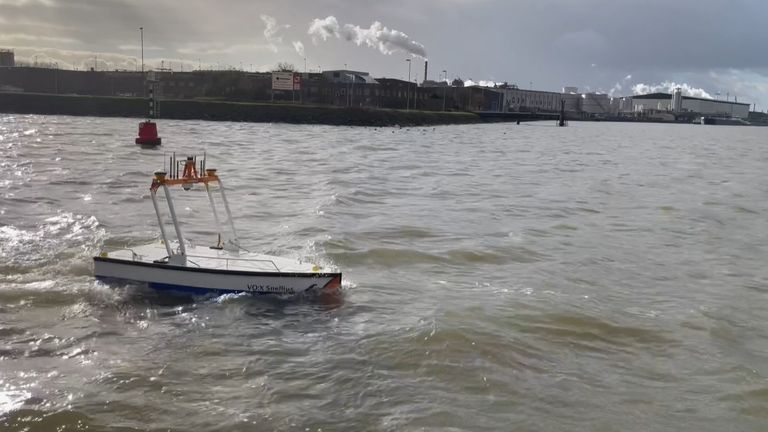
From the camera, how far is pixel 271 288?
13.3 metres

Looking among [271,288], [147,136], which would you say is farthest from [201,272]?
[147,136]

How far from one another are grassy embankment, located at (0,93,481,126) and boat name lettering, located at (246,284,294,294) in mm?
112686

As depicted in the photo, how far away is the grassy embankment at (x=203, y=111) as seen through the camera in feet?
412

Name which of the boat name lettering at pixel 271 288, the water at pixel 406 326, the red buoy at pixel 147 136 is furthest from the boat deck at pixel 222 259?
the red buoy at pixel 147 136

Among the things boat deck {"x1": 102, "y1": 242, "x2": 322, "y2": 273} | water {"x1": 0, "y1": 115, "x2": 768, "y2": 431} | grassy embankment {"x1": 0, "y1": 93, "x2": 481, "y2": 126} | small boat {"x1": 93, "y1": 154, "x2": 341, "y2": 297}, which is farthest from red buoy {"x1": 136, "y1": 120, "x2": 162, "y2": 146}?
grassy embankment {"x1": 0, "y1": 93, "x2": 481, "y2": 126}

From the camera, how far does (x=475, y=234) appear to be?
21.7 metres

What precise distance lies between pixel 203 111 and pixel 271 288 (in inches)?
4775

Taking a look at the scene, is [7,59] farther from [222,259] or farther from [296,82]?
[222,259]

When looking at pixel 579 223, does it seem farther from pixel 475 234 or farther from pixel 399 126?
pixel 399 126

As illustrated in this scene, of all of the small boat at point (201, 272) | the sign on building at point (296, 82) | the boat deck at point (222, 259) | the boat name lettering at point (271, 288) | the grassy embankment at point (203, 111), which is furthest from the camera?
the sign on building at point (296, 82)

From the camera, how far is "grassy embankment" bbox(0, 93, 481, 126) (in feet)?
412

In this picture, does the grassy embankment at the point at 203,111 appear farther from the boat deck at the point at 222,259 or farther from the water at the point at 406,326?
the boat deck at the point at 222,259

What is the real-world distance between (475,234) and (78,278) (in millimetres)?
12283

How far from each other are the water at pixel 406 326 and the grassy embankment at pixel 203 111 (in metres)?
99.7
